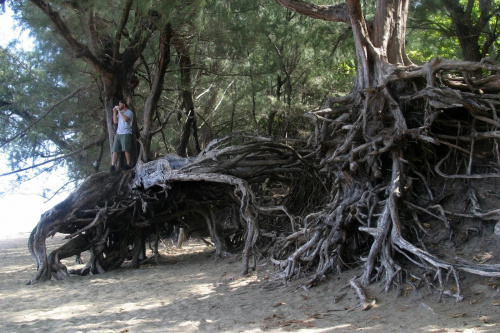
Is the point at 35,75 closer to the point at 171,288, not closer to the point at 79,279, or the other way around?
the point at 79,279

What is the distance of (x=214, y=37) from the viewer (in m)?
10.5

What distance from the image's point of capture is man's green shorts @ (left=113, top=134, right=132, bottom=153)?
1003 centimetres

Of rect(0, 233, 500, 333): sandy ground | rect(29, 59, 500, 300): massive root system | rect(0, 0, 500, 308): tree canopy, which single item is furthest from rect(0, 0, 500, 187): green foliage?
rect(0, 233, 500, 333): sandy ground

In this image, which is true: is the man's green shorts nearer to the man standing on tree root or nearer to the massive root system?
the man standing on tree root

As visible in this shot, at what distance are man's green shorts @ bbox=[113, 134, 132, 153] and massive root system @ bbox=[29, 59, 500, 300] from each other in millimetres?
742

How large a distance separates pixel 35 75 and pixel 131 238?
5794mm

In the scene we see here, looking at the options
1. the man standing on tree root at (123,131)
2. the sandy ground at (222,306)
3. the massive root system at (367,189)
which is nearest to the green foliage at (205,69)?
the man standing on tree root at (123,131)

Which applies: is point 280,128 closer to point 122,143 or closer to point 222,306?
point 122,143

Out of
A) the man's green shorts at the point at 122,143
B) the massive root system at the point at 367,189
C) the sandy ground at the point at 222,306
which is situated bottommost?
the sandy ground at the point at 222,306

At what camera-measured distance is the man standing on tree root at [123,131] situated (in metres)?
9.94


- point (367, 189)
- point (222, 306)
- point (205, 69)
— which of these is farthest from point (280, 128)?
point (222, 306)

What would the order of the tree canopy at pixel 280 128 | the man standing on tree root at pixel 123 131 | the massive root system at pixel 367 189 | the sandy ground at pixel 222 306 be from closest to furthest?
the sandy ground at pixel 222 306
the massive root system at pixel 367 189
the tree canopy at pixel 280 128
the man standing on tree root at pixel 123 131

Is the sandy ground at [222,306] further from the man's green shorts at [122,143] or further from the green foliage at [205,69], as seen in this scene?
the green foliage at [205,69]

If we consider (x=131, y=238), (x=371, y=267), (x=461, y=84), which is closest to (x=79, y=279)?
(x=131, y=238)
